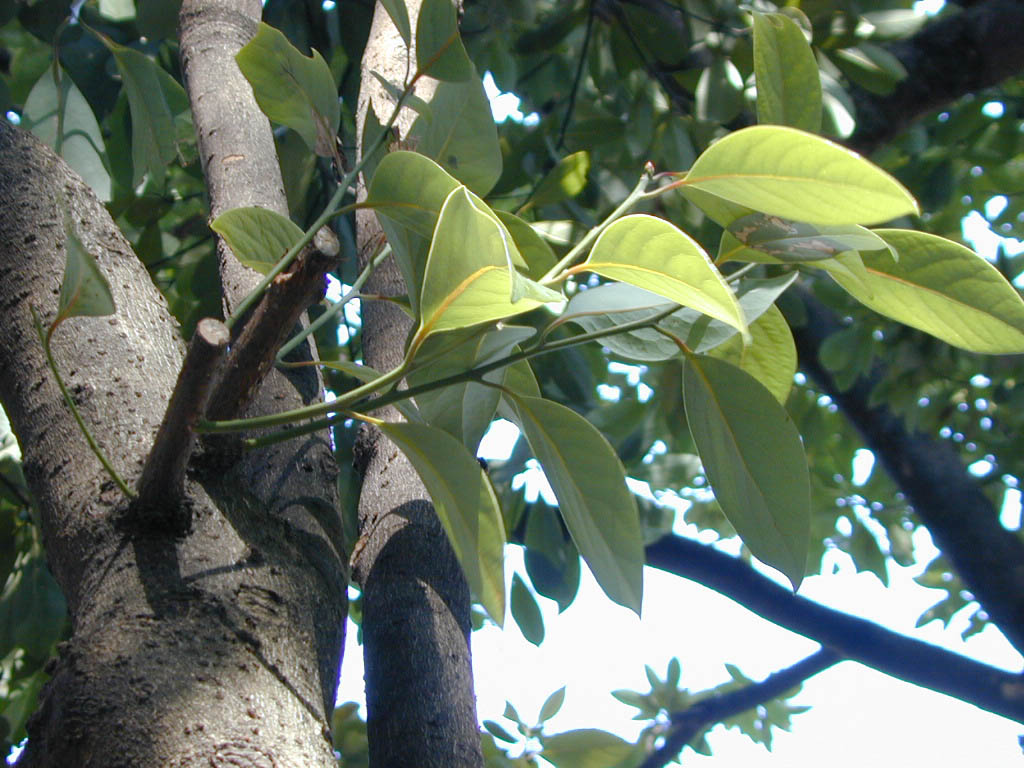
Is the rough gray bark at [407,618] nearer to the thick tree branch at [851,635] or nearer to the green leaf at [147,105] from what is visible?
the green leaf at [147,105]

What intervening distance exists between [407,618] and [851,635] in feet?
6.65

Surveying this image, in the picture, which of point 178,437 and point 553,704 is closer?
point 178,437

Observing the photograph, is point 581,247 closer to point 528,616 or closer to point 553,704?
point 528,616

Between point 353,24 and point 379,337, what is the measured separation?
0.79 m

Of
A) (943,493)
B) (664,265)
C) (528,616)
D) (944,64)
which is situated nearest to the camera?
(664,265)

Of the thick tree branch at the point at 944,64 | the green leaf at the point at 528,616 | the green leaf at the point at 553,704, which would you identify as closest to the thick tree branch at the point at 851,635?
the green leaf at the point at 553,704

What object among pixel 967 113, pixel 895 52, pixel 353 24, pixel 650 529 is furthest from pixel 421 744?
pixel 967 113

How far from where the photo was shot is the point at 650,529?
1.26 meters

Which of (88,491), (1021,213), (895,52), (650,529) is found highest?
(1021,213)

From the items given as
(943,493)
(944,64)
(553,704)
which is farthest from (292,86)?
(943,493)

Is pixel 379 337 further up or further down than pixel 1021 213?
further down

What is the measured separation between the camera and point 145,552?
427 mm

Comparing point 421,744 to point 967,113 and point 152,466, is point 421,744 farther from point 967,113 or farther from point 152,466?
point 967,113

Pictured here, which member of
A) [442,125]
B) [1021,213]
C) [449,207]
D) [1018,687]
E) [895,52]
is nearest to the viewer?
[449,207]
